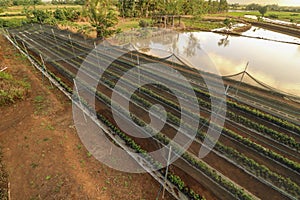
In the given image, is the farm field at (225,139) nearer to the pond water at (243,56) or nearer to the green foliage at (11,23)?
the pond water at (243,56)

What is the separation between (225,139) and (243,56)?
17636mm

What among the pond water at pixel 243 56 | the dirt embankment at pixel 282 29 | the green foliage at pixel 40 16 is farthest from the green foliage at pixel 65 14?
the dirt embankment at pixel 282 29

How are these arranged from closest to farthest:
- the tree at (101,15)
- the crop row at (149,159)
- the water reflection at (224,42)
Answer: the crop row at (149,159) < the tree at (101,15) < the water reflection at (224,42)

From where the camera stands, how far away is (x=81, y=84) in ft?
46.7

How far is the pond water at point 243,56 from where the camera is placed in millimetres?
17281

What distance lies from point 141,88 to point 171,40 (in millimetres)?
20267

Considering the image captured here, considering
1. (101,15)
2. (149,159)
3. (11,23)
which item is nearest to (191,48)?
(101,15)

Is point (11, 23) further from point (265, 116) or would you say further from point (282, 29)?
point (282, 29)

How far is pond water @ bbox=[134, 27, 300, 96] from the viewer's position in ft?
56.7

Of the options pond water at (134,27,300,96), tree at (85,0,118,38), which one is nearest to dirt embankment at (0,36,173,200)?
pond water at (134,27,300,96)

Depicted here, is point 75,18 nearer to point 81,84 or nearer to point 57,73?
point 57,73

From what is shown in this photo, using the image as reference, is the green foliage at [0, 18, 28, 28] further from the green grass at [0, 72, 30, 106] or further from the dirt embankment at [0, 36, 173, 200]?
the dirt embankment at [0, 36, 173, 200]

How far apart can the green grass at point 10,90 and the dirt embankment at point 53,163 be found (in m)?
0.49

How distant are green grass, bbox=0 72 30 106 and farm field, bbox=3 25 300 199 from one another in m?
2.73
